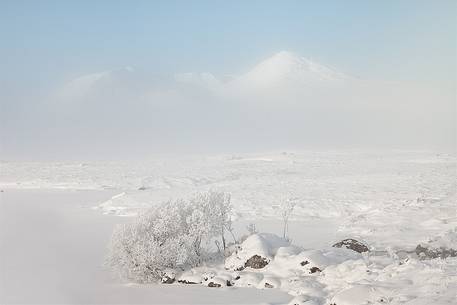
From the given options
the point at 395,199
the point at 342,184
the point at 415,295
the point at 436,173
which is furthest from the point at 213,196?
the point at 436,173

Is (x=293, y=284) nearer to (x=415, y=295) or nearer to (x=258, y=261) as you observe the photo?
(x=258, y=261)

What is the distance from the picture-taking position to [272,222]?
27.3 meters

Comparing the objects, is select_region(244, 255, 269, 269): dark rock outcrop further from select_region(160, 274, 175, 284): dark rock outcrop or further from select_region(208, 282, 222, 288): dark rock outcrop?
select_region(160, 274, 175, 284): dark rock outcrop

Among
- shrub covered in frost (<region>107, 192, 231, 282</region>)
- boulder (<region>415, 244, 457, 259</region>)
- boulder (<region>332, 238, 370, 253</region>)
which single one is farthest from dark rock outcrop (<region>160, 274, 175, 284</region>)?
boulder (<region>415, 244, 457, 259</region>)

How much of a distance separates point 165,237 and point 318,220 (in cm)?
1230

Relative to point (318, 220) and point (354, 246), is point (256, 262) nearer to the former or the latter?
point (354, 246)

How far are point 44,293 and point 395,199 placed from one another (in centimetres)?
2289

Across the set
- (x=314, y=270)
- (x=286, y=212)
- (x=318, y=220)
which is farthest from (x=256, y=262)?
(x=318, y=220)

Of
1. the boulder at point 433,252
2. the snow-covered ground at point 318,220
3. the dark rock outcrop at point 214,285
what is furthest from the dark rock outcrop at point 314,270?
the boulder at point 433,252

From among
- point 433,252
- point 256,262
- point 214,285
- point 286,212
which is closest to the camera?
point 214,285

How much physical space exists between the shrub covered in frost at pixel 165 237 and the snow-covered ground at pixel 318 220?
0.77 m

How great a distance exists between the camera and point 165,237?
17125 mm

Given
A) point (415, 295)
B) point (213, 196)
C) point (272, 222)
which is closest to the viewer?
point (415, 295)

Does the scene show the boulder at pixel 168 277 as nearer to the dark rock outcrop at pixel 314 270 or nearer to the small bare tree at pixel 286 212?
→ the dark rock outcrop at pixel 314 270
